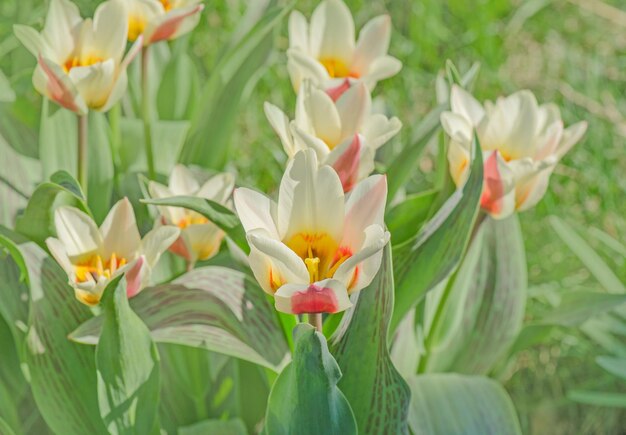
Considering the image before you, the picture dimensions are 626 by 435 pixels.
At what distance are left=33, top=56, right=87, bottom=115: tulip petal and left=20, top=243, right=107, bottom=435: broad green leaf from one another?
0.18 meters

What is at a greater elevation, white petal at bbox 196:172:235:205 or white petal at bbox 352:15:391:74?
white petal at bbox 352:15:391:74

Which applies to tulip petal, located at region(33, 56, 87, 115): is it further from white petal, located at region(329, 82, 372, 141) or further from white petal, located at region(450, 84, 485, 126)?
white petal, located at region(450, 84, 485, 126)

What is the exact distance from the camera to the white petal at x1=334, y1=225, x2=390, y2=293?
0.87 metres

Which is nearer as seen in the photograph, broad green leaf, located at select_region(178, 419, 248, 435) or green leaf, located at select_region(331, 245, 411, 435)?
green leaf, located at select_region(331, 245, 411, 435)

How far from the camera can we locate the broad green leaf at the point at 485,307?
1409 mm

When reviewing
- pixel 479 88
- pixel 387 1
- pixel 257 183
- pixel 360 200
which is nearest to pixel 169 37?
pixel 360 200

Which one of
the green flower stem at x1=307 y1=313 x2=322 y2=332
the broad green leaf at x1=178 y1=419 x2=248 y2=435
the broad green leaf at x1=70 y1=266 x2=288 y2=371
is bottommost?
the broad green leaf at x1=178 y1=419 x2=248 y2=435

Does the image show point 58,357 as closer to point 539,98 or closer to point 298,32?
point 298,32

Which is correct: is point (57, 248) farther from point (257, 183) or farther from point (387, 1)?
point (387, 1)

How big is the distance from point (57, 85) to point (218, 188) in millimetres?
226

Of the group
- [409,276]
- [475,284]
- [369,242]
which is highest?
[369,242]

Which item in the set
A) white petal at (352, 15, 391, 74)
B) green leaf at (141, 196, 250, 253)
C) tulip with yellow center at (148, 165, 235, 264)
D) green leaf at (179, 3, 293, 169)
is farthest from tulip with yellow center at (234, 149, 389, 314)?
green leaf at (179, 3, 293, 169)

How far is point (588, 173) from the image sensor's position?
7.07 ft

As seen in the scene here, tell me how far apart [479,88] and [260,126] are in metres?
0.55
